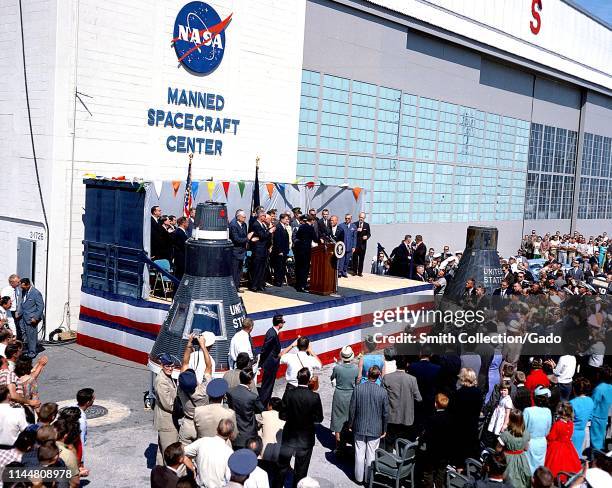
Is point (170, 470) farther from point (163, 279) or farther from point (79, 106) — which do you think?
point (79, 106)

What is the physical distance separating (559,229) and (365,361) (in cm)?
3165

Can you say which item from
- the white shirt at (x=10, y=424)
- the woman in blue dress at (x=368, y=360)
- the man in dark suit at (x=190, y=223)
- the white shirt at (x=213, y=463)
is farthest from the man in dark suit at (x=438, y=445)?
the man in dark suit at (x=190, y=223)

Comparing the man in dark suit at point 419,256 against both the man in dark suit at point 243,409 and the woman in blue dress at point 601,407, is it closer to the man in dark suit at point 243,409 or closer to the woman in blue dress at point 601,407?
the woman in blue dress at point 601,407

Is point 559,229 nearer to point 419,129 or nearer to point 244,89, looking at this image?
point 419,129

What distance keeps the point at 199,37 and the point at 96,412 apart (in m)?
10.1

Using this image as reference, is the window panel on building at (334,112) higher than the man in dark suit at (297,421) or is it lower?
higher

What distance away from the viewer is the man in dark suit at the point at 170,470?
598cm

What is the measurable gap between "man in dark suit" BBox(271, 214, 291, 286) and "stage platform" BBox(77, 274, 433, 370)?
1.24 feet

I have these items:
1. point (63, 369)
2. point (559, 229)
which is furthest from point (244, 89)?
point (559, 229)

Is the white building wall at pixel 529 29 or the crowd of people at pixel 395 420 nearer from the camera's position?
the crowd of people at pixel 395 420

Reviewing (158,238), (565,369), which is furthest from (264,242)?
(565,369)

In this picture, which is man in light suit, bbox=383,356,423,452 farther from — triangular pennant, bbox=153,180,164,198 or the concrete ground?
triangular pennant, bbox=153,180,164,198

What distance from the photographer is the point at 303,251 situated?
610 inches

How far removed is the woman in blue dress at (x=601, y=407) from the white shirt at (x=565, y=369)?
2.17ft
